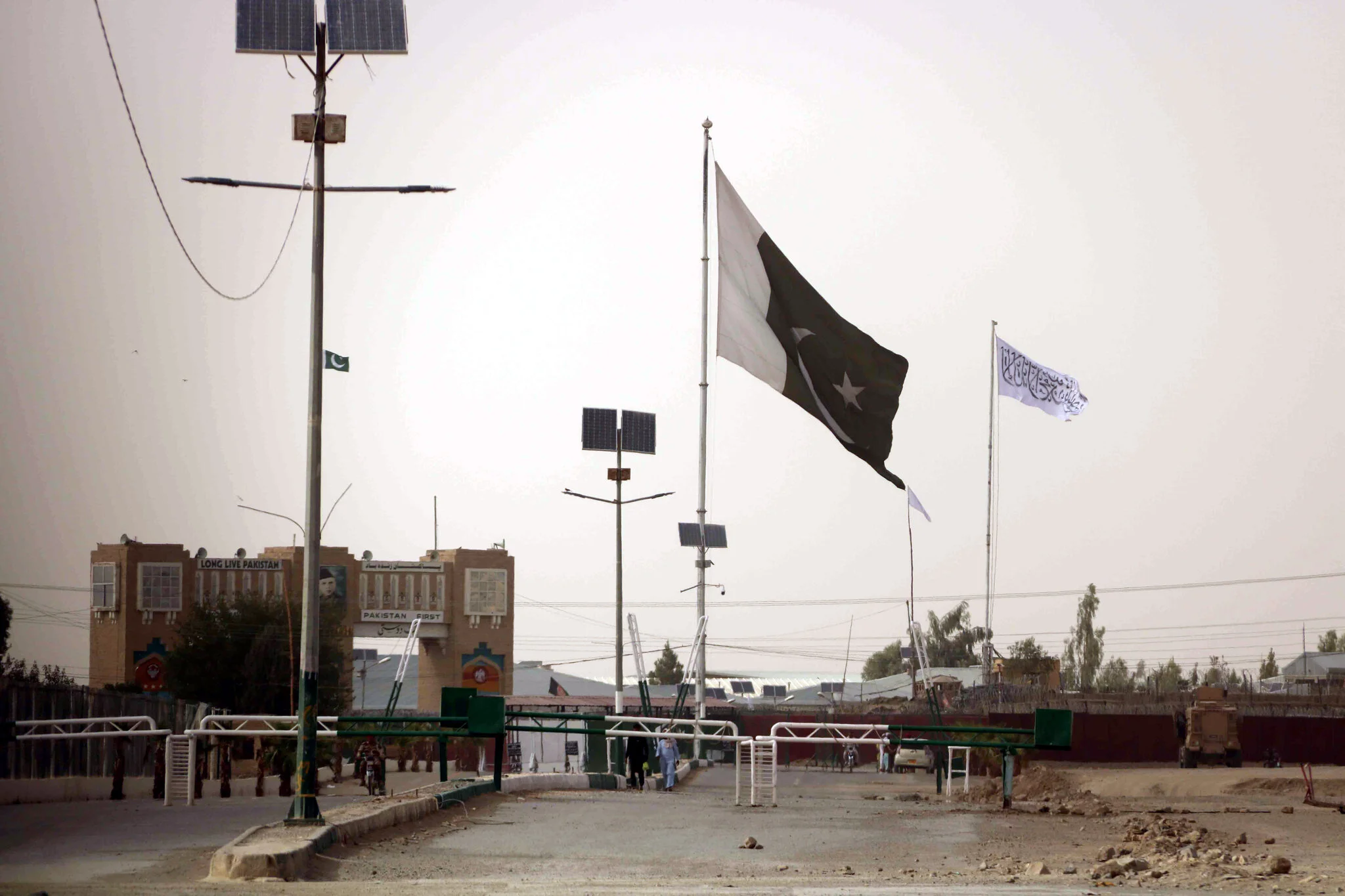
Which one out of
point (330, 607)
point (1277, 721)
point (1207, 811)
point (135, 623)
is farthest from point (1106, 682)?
point (1207, 811)

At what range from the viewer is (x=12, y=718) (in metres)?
21.3

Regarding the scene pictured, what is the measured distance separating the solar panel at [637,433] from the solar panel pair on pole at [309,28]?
1121 inches

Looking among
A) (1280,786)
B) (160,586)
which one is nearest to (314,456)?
(1280,786)

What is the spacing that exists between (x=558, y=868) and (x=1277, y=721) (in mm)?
51392

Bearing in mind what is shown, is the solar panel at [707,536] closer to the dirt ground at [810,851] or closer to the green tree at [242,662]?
the dirt ground at [810,851]

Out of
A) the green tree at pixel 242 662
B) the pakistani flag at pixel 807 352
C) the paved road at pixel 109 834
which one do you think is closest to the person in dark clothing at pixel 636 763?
the paved road at pixel 109 834

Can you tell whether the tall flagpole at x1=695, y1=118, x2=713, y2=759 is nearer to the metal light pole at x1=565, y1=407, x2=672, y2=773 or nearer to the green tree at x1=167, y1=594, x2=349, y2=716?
the metal light pole at x1=565, y1=407, x2=672, y2=773

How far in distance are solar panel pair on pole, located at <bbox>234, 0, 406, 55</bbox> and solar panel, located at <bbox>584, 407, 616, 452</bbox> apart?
28.9 meters

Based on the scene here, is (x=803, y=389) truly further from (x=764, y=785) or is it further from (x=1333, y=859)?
(x=1333, y=859)

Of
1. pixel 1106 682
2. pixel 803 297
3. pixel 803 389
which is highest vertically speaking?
pixel 803 297

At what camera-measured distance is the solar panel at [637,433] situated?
4638 cm

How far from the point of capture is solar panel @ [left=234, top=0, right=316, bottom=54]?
1731cm

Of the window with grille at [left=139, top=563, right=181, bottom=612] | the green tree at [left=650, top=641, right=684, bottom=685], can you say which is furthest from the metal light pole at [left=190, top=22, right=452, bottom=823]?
the green tree at [left=650, top=641, right=684, bottom=685]

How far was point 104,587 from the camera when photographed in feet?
255
